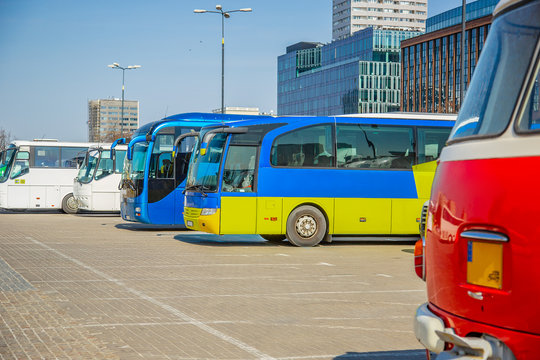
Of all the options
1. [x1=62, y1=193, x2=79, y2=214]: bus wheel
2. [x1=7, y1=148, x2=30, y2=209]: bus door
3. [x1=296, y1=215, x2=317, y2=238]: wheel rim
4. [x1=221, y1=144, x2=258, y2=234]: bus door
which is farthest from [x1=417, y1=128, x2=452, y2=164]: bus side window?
[x1=7, y1=148, x2=30, y2=209]: bus door

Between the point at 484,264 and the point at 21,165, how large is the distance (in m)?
32.7

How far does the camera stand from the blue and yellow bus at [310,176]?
63.2 feet

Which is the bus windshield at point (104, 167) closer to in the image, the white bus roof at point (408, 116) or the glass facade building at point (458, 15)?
the white bus roof at point (408, 116)

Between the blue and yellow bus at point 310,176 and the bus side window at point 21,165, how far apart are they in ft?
54.0

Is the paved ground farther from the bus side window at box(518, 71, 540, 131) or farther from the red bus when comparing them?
the bus side window at box(518, 71, 540, 131)

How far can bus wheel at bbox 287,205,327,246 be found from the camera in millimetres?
19578

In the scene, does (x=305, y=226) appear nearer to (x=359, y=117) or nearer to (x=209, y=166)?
(x=209, y=166)

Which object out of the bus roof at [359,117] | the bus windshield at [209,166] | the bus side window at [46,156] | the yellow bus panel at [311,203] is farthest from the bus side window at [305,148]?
the bus side window at [46,156]

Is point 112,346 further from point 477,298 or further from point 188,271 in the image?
point 188,271

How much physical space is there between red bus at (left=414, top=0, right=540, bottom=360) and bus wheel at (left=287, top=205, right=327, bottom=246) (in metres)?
14.8

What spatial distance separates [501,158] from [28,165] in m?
32.7

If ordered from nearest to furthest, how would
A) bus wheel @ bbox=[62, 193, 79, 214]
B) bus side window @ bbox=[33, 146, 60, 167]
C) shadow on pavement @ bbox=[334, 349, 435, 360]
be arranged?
shadow on pavement @ bbox=[334, 349, 435, 360], bus wheel @ bbox=[62, 193, 79, 214], bus side window @ bbox=[33, 146, 60, 167]

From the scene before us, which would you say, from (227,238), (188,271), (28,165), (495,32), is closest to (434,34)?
(28,165)

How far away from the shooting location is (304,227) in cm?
1962
